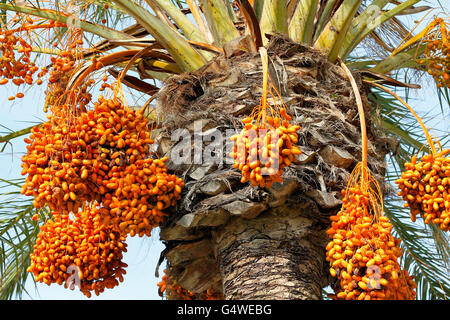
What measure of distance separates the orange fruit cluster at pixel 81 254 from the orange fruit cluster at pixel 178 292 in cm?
50

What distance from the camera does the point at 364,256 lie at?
2707mm

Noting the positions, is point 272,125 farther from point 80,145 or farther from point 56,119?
point 56,119

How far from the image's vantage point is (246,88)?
11.2 feet

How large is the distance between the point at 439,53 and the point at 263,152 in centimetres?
161

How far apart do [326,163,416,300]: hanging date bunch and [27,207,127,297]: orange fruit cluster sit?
119cm

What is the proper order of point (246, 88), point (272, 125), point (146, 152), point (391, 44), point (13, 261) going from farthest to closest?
point (391, 44), point (13, 261), point (246, 88), point (146, 152), point (272, 125)

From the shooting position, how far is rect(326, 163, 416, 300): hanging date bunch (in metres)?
2.69

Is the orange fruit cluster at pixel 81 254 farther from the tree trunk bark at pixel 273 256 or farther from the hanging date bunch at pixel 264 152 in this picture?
the hanging date bunch at pixel 264 152

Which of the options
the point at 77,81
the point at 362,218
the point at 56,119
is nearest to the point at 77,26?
the point at 77,81

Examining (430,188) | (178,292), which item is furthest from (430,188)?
(178,292)

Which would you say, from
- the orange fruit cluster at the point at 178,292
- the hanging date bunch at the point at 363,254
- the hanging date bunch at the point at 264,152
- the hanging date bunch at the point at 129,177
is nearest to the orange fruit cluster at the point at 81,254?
the hanging date bunch at the point at 129,177

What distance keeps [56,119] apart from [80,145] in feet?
0.82

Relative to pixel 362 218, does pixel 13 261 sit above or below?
above

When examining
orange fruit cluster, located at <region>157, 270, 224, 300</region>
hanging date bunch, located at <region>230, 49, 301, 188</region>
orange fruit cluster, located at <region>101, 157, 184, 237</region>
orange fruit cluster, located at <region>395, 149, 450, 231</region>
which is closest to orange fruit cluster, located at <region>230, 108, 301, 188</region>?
hanging date bunch, located at <region>230, 49, 301, 188</region>
